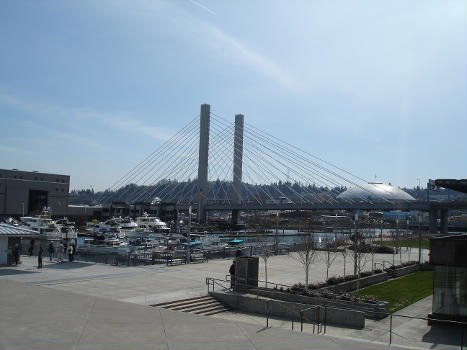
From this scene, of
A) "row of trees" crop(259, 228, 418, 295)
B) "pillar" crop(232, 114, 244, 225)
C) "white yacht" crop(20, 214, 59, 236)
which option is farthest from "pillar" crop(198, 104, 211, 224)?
"row of trees" crop(259, 228, 418, 295)

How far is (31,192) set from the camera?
106m

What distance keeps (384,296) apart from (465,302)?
20.4ft

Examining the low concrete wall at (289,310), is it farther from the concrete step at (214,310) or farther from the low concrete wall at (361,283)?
the low concrete wall at (361,283)

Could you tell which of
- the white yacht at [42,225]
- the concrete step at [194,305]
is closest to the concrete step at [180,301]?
the concrete step at [194,305]

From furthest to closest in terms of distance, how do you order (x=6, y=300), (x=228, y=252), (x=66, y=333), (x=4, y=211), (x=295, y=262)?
(x=4, y=211) → (x=228, y=252) → (x=295, y=262) → (x=6, y=300) → (x=66, y=333)

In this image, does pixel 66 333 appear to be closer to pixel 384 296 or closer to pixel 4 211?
pixel 384 296

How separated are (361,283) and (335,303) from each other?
23.6 feet

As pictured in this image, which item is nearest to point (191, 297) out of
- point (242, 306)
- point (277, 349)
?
point (242, 306)

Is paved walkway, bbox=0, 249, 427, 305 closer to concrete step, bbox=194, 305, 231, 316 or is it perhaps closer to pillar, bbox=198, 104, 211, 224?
concrete step, bbox=194, 305, 231, 316

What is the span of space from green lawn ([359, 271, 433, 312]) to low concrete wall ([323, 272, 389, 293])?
1.25ft

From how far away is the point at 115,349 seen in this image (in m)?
10.1

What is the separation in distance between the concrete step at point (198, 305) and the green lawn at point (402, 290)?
6794 millimetres

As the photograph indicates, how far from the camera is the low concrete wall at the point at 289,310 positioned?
1595cm

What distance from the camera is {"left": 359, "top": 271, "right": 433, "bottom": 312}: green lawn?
2045cm
